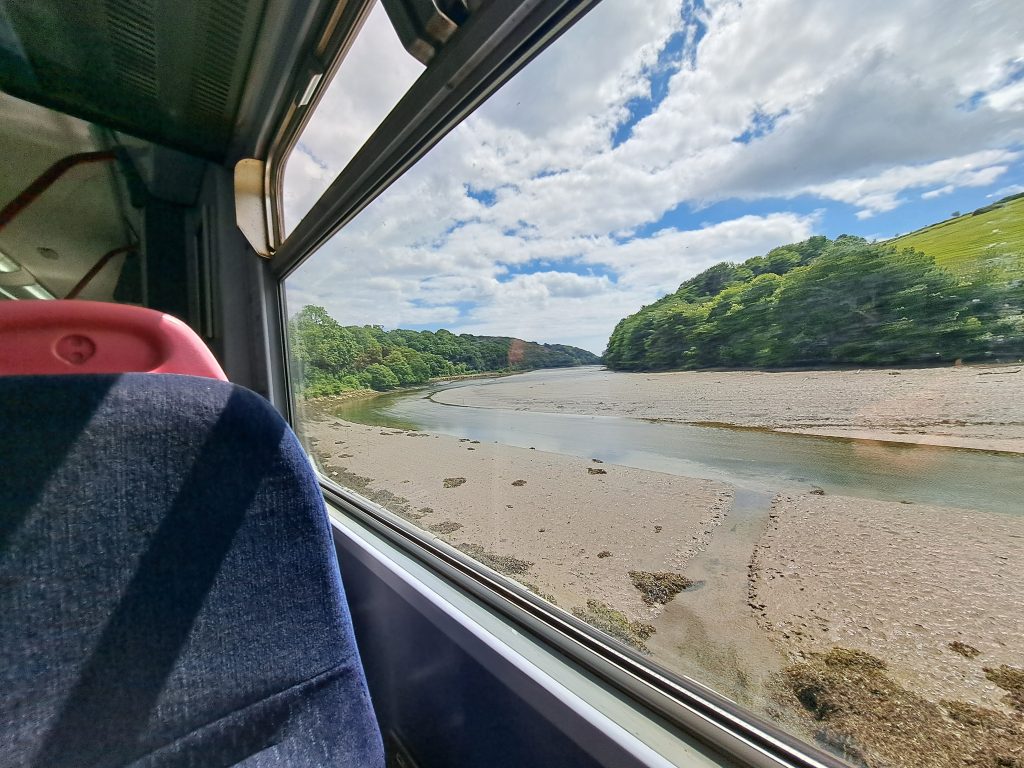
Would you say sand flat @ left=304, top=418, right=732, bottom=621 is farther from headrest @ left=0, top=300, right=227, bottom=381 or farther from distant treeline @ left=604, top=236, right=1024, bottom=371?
headrest @ left=0, top=300, right=227, bottom=381

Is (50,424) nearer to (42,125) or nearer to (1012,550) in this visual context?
(1012,550)

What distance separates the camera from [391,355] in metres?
1.97

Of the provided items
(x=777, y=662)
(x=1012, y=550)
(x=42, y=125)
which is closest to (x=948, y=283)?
(x=1012, y=550)

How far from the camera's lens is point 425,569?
1166mm

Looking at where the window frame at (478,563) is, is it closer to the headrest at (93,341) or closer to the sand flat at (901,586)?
the sand flat at (901,586)

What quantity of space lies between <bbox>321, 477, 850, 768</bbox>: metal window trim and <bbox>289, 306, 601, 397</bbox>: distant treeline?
25.8 inches

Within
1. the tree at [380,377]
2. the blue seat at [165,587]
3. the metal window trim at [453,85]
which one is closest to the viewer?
the blue seat at [165,587]

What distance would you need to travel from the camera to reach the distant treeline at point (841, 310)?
48 centimetres

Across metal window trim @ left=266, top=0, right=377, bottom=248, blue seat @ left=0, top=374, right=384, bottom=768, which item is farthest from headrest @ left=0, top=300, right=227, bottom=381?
metal window trim @ left=266, top=0, right=377, bottom=248

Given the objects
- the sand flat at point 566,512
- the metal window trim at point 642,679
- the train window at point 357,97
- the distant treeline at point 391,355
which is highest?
the train window at point 357,97

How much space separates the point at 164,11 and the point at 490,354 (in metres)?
1.69

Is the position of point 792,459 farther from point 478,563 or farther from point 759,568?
point 478,563

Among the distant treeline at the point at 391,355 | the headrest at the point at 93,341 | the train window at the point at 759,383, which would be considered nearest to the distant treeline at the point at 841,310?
the train window at the point at 759,383

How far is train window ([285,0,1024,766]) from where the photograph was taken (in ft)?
1.59
